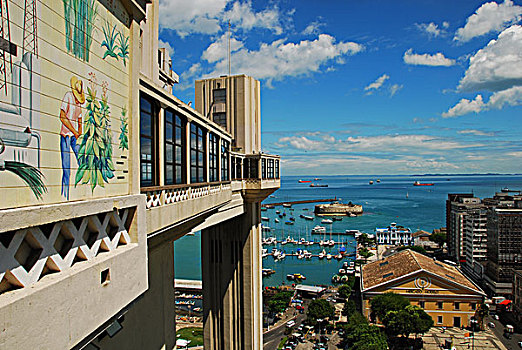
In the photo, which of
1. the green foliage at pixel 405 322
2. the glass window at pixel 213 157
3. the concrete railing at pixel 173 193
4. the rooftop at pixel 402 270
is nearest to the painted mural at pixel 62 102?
the concrete railing at pixel 173 193

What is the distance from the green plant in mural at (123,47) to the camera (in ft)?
16.3

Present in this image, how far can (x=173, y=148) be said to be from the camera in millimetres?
7980

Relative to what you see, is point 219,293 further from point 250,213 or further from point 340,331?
point 340,331

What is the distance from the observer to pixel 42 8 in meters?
3.46

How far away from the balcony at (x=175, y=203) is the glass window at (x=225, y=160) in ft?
12.5

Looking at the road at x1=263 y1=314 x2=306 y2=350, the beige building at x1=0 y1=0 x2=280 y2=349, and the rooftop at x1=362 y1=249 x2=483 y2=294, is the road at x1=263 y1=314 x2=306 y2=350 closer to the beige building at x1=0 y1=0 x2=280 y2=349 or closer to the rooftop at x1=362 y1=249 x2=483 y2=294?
the rooftop at x1=362 y1=249 x2=483 y2=294

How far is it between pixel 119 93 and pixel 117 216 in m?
1.71

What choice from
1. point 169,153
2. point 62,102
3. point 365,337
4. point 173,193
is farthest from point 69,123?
point 365,337

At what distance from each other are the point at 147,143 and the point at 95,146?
7.33 ft

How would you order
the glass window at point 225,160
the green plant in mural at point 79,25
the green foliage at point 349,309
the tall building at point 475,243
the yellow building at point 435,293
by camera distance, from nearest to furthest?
the green plant in mural at point 79,25 < the glass window at point 225,160 < the green foliage at point 349,309 < the yellow building at point 435,293 < the tall building at point 475,243

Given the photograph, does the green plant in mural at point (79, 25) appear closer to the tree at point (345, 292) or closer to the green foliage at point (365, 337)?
the green foliage at point (365, 337)

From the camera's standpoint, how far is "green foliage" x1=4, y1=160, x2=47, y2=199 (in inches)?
121

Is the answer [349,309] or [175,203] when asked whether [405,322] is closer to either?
[349,309]

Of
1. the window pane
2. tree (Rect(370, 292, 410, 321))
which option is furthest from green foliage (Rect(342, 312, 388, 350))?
the window pane
